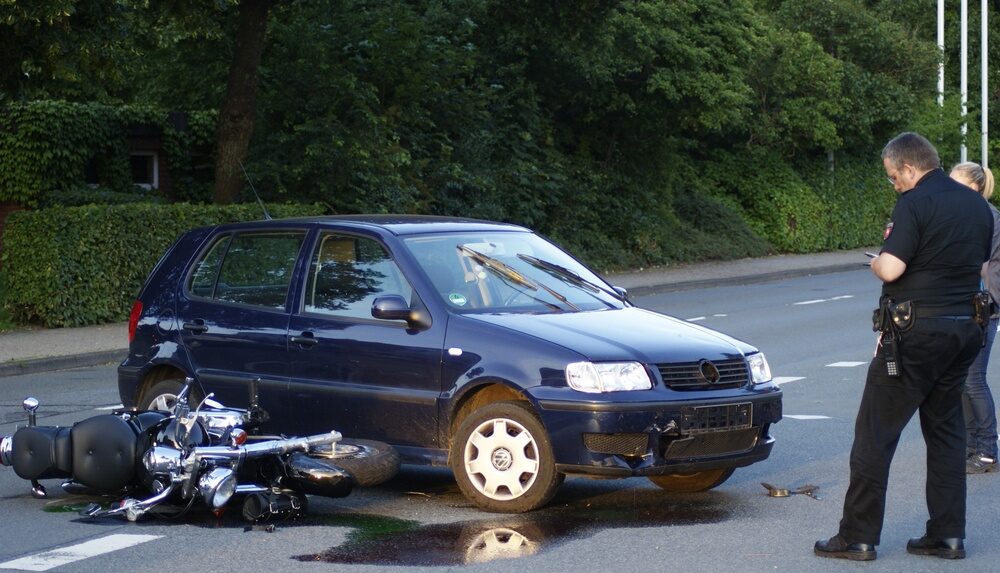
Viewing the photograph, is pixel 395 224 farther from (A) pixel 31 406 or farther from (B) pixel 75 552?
(B) pixel 75 552

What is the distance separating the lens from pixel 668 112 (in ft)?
106

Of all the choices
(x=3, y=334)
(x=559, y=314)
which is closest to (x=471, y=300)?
(x=559, y=314)

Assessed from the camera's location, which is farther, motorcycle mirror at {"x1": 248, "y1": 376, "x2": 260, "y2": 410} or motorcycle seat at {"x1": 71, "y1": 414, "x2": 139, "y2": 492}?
motorcycle mirror at {"x1": 248, "y1": 376, "x2": 260, "y2": 410}

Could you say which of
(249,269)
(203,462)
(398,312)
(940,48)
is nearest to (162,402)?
(249,269)

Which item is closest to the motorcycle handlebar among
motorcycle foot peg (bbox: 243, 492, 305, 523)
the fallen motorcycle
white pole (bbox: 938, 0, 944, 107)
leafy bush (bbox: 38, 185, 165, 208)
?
the fallen motorcycle

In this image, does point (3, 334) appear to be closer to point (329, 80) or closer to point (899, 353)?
point (329, 80)

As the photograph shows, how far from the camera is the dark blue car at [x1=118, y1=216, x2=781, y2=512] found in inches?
290

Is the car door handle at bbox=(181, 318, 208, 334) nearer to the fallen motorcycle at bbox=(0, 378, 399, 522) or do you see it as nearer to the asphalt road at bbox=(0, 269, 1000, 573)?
the fallen motorcycle at bbox=(0, 378, 399, 522)

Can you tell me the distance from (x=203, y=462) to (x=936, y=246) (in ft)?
12.0

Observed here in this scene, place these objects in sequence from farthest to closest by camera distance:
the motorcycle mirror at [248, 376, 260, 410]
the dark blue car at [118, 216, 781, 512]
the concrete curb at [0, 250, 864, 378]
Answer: the concrete curb at [0, 250, 864, 378]
the motorcycle mirror at [248, 376, 260, 410]
the dark blue car at [118, 216, 781, 512]

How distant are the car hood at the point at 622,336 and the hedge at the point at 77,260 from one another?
1303cm

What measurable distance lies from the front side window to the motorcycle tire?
2.63 feet

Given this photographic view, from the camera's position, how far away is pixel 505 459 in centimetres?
754

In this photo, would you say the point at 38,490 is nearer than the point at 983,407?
Yes
